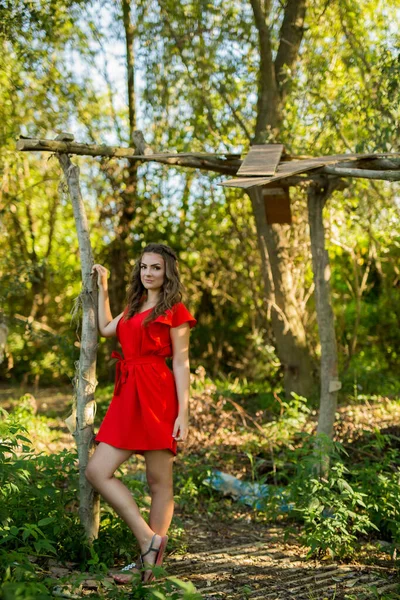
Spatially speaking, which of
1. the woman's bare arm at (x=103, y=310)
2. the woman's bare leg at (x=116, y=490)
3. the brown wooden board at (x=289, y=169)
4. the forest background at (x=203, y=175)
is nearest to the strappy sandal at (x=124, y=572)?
the woman's bare leg at (x=116, y=490)

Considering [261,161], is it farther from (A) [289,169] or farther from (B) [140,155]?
(B) [140,155]

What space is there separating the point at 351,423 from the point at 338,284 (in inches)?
180

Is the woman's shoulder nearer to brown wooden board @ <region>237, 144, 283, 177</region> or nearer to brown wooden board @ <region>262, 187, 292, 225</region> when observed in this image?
brown wooden board @ <region>237, 144, 283, 177</region>

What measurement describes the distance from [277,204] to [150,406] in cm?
238

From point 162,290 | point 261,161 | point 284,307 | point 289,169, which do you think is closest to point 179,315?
point 162,290

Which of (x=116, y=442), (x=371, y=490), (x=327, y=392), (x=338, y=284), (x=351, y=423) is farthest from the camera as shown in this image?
(x=338, y=284)

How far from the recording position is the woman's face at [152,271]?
13.4 feet

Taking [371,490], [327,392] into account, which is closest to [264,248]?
[327,392]

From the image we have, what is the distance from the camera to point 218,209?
9484 mm

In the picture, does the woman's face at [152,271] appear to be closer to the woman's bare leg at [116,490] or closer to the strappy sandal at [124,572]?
the woman's bare leg at [116,490]

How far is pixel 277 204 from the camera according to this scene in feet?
18.4

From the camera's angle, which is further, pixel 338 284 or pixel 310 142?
pixel 338 284

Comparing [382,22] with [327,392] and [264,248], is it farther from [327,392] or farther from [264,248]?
[327,392]

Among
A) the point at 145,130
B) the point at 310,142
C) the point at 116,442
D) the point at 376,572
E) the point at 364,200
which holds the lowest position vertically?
the point at 376,572
